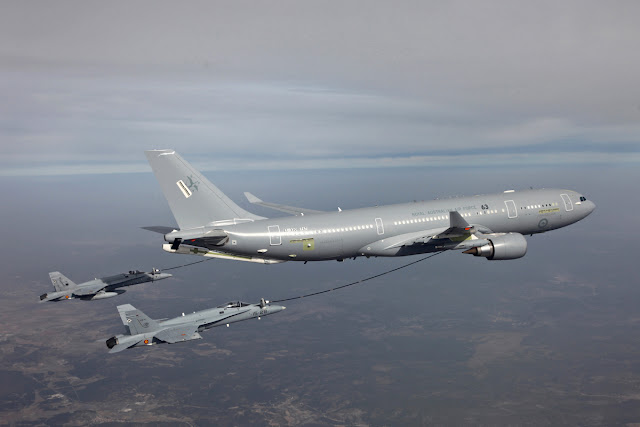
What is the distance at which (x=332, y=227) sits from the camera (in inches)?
1789

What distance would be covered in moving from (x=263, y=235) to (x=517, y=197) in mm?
35042

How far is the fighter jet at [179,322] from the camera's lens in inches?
2948

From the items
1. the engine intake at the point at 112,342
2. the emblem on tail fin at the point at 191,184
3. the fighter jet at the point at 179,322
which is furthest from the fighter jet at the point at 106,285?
the emblem on tail fin at the point at 191,184

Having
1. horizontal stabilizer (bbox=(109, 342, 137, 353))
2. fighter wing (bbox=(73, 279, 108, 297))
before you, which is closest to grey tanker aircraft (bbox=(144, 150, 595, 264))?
horizontal stabilizer (bbox=(109, 342, 137, 353))

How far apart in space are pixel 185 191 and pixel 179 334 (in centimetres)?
3739

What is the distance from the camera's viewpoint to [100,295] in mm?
78250

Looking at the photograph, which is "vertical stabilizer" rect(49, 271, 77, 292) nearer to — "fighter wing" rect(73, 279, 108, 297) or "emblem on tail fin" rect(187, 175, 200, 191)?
"fighter wing" rect(73, 279, 108, 297)

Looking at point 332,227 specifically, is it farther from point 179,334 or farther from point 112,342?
point 112,342

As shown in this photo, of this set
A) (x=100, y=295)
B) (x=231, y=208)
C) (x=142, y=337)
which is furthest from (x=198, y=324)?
(x=231, y=208)

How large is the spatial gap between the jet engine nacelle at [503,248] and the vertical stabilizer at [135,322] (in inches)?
2416

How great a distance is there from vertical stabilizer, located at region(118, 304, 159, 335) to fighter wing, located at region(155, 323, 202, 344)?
5.17 m

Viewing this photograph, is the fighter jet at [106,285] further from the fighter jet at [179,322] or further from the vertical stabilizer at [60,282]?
the fighter jet at [179,322]

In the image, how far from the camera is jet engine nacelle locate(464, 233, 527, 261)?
47844 mm

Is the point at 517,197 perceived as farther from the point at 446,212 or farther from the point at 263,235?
the point at 263,235
